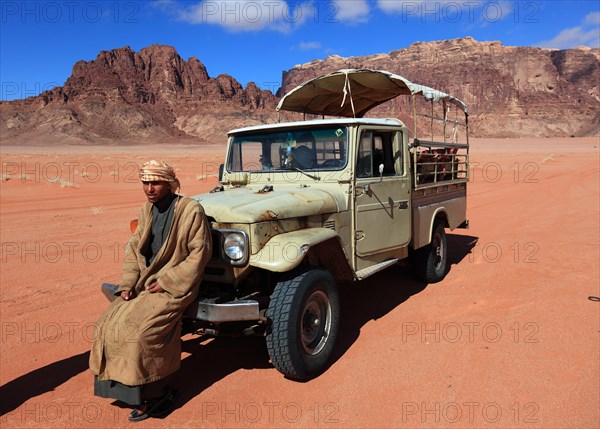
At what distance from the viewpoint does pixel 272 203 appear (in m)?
4.33

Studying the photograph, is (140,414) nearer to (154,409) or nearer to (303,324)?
(154,409)

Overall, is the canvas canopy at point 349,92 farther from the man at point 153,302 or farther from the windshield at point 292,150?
the man at point 153,302

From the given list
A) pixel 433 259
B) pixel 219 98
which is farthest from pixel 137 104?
pixel 433 259

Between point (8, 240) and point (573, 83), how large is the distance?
178m

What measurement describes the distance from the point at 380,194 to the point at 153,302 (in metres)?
2.91

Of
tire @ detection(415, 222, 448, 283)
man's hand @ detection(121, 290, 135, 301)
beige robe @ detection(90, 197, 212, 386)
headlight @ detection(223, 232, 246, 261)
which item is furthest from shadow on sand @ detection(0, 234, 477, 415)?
headlight @ detection(223, 232, 246, 261)

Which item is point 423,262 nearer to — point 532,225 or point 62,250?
point 532,225

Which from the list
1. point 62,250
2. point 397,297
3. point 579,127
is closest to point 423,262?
point 397,297

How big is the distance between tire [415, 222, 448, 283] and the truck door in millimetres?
967

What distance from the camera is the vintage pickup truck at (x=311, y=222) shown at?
407cm

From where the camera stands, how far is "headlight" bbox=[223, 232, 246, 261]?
406 cm

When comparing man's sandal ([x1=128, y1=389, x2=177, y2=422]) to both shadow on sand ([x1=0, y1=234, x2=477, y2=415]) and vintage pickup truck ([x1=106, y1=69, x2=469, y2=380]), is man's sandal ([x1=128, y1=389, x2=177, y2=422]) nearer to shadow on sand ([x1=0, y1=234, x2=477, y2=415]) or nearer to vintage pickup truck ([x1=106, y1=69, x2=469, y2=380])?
shadow on sand ([x1=0, y1=234, x2=477, y2=415])

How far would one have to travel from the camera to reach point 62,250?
30.2ft

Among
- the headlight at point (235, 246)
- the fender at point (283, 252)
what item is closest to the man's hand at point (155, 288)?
the headlight at point (235, 246)
